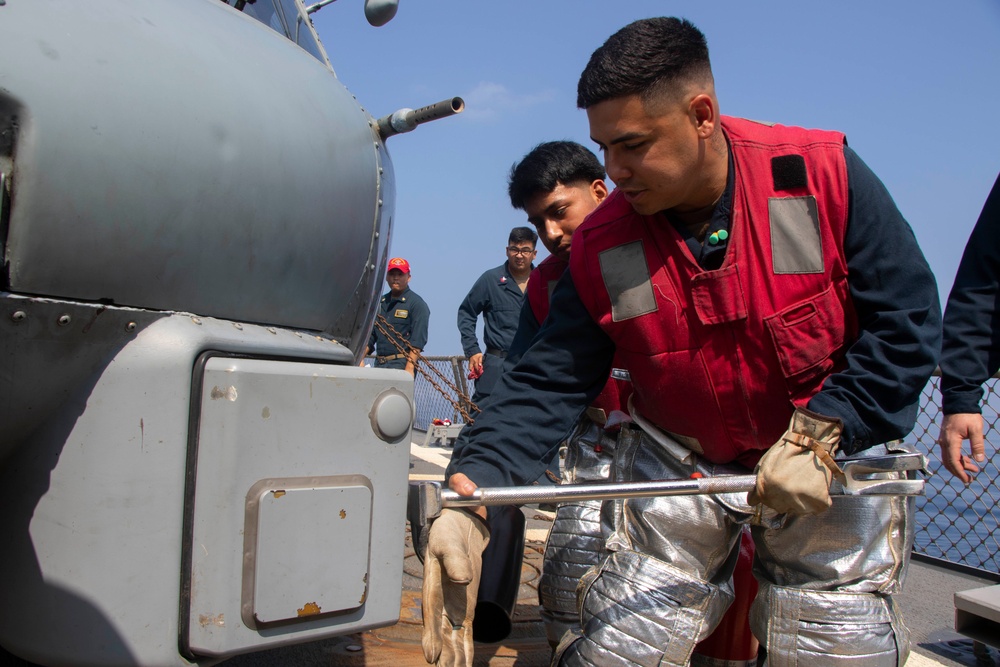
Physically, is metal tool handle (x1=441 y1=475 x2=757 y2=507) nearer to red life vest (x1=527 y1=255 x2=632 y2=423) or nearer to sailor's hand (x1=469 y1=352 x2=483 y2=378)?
red life vest (x1=527 y1=255 x2=632 y2=423)

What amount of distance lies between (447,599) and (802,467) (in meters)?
0.79

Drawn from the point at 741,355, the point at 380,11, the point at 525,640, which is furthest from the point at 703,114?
the point at 525,640

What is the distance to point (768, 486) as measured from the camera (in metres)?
1.77

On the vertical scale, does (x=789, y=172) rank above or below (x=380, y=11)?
below

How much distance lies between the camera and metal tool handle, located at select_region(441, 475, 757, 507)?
1.74 metres

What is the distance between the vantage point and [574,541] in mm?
2762

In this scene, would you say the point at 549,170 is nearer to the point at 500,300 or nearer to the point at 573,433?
the point at 573,433

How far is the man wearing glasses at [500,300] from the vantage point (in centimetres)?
638

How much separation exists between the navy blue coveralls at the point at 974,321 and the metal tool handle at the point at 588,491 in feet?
2.90

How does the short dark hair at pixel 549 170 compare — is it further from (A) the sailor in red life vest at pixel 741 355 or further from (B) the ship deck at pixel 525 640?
(B) the ship deck at pixel 525 640

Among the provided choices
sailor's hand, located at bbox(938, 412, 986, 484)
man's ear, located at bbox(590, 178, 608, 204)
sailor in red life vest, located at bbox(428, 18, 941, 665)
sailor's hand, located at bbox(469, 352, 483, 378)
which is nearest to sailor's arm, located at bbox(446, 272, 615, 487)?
sailor in red life vest, located at bbox(428, 18, 941, 665)

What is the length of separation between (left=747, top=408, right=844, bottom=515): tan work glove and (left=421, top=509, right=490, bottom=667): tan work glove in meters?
0.64

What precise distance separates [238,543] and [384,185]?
91 cm

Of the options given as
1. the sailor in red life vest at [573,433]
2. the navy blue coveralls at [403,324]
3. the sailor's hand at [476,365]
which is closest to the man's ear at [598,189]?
the sailor in red life vest at [573,433]
